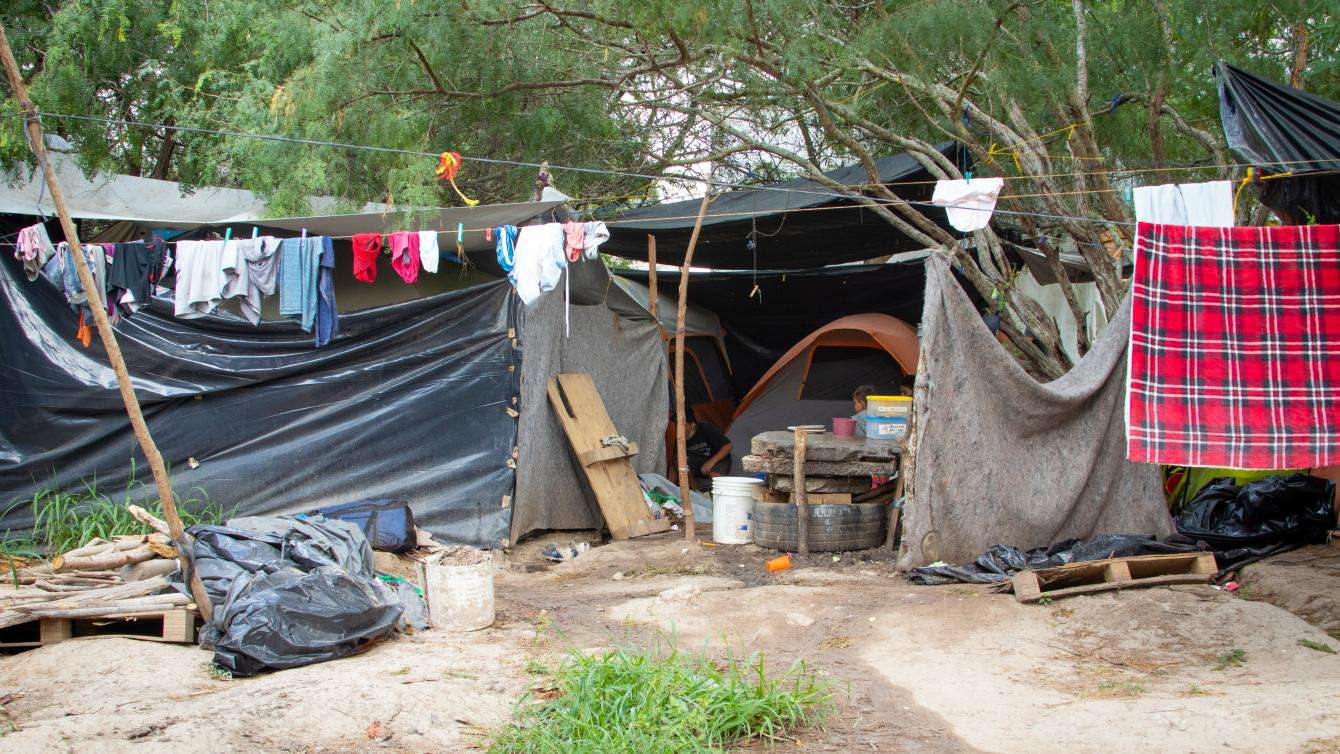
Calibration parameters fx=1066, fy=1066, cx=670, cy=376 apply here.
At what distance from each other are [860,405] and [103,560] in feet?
20.0

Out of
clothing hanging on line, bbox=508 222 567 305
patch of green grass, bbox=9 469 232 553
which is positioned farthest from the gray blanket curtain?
patch of green grass, bbox=9 469 232 553

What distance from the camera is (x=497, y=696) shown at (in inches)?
178

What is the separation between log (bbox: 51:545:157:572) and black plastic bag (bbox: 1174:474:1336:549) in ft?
20.4

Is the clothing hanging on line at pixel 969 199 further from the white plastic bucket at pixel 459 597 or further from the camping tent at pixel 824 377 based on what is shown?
the camping tent at pixel 824 377

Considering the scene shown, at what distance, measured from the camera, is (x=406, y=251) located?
23.3 ft

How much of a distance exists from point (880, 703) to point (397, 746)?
6.48ft

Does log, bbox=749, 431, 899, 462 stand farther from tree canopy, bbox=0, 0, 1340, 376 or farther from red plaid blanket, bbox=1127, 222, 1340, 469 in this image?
red plaid blanket, bbox=1127, 222, 1340, 469

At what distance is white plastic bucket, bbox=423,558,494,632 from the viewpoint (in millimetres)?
5609

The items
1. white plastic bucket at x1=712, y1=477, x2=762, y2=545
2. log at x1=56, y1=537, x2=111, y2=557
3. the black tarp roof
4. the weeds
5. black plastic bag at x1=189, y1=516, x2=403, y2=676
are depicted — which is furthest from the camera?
the black tarp roof

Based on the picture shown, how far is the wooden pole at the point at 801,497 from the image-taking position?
7.39m

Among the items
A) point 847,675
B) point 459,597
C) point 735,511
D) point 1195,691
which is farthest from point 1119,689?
point 735,511

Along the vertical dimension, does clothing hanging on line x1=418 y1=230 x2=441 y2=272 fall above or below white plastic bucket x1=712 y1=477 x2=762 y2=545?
above

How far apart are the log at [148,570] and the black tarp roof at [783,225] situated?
3.89 metres

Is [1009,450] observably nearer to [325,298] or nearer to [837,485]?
[837,485]
